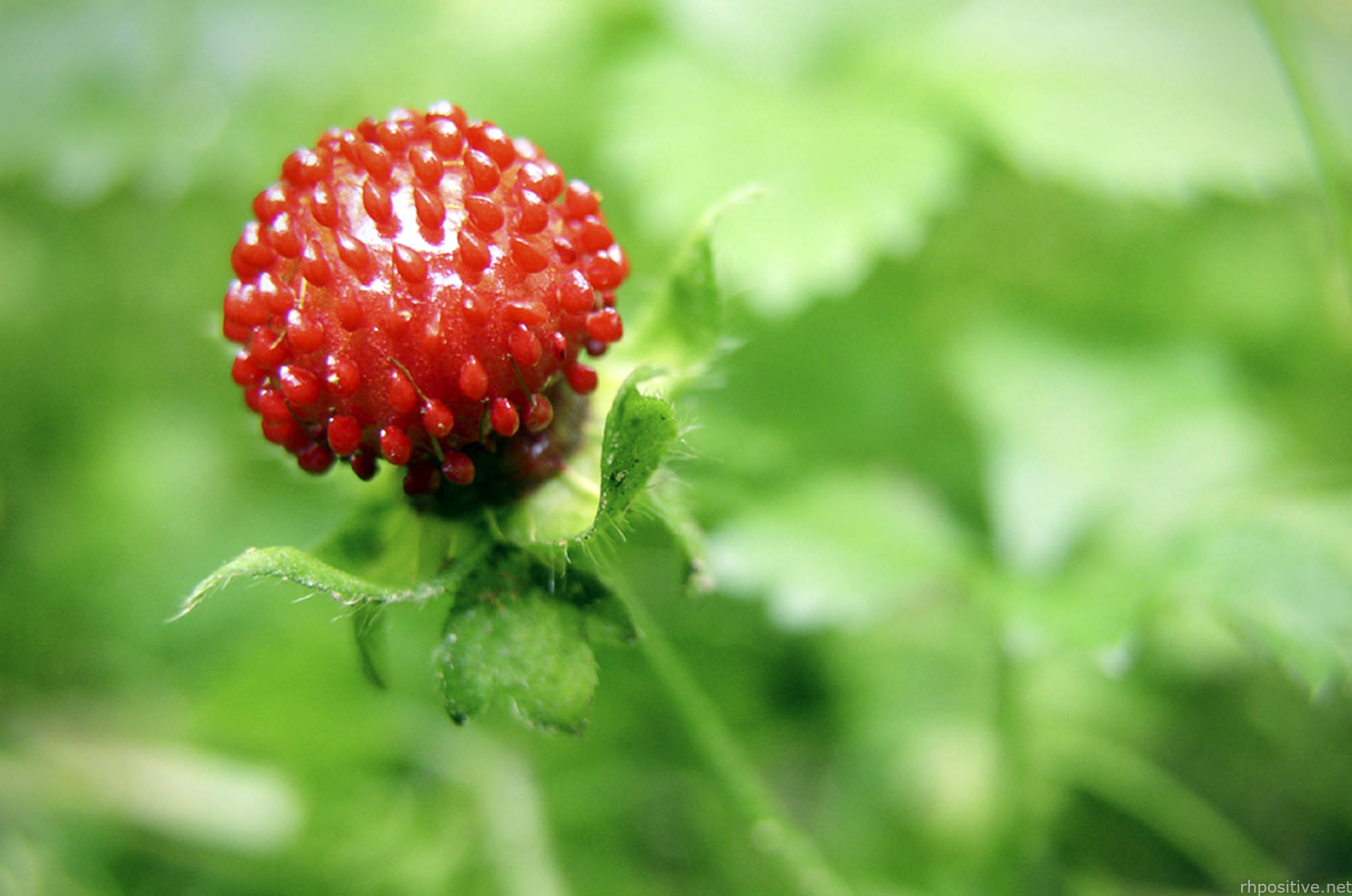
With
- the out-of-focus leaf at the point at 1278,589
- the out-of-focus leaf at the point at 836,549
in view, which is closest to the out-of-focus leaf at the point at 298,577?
the out-of-focus leaf at the point at 836,549

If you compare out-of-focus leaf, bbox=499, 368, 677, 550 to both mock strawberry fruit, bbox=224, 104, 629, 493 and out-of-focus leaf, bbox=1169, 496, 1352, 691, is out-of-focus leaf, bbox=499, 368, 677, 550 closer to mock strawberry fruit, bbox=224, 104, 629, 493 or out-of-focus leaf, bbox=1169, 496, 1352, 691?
mock strawberry fruit, bbox=224, 104, 629, 493

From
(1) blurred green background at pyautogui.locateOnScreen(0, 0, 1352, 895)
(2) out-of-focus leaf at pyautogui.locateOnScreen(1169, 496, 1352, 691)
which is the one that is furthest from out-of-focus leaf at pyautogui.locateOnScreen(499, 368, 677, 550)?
(2) out-of-focus leaf at pyautogui.locateOnScreen(1169, 496, 1352, 691)

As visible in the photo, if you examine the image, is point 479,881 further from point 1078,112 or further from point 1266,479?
point 1078,112

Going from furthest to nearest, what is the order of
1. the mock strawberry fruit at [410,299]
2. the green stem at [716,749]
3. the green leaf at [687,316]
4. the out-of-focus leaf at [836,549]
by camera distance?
the out-of-focus leaf at [836,549], the green stem at [716,749], the green leaf at [687,316], the mock strawberry fruit at [410,299]

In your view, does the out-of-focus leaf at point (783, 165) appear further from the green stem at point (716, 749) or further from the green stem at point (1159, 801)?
the green stem at point (1159, 801)

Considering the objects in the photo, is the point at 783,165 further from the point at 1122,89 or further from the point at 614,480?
the point at 614,480

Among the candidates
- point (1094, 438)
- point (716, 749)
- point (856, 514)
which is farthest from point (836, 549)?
point (1094, 438)
